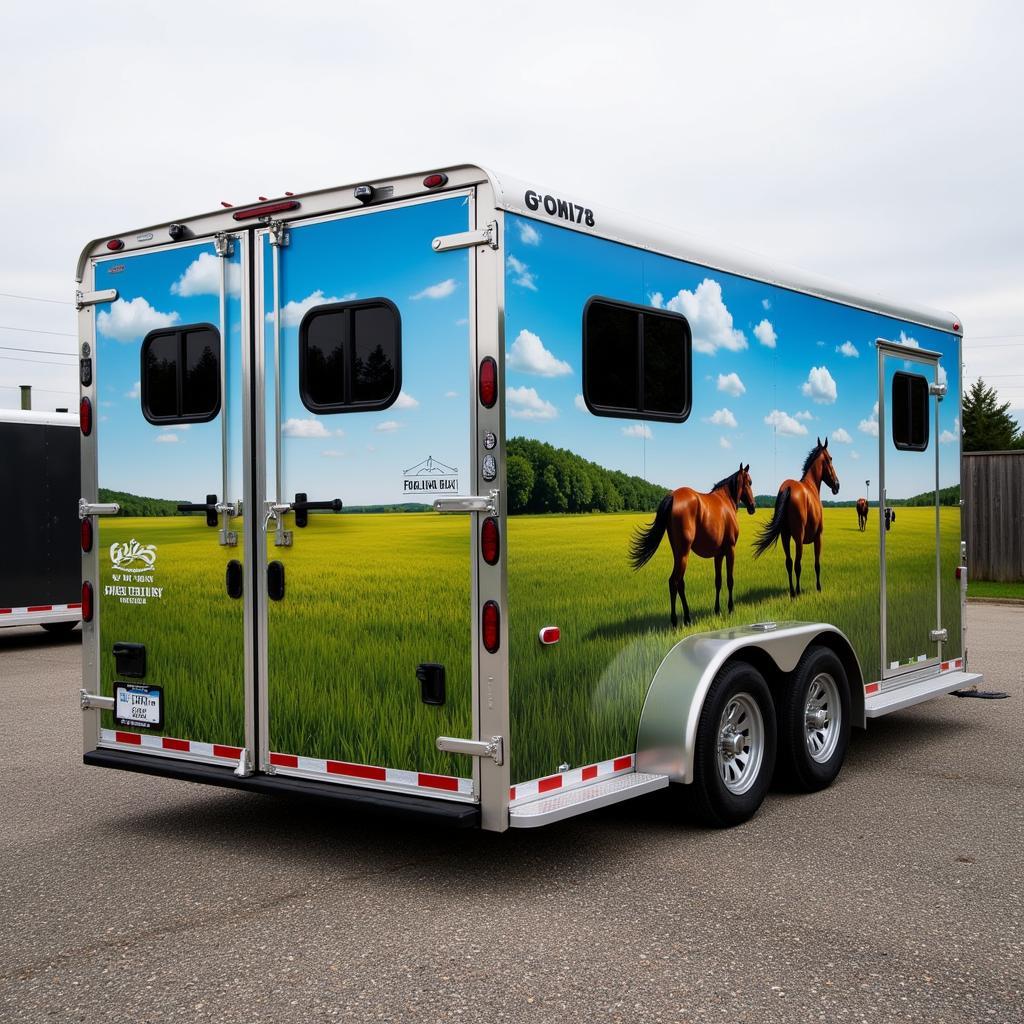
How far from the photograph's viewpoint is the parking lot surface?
12.5 ft

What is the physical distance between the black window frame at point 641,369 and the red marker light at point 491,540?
804mm

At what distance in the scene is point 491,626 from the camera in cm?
470

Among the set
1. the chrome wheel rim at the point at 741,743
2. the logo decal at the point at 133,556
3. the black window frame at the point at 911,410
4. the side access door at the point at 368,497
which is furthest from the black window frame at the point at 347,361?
the black window frame at the point at 911,410

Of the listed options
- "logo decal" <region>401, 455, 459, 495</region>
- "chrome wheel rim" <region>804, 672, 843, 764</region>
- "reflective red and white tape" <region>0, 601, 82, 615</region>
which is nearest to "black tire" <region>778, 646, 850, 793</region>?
"chrome wheel rim" <region>804, 672, 843, 764</region>

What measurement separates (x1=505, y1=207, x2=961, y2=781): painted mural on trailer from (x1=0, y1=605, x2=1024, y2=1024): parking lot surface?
2.07 feet

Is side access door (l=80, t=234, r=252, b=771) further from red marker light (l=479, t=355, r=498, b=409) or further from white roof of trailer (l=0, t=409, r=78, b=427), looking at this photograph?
white roof of trailer (l=0, t=409, r=78, b=427)

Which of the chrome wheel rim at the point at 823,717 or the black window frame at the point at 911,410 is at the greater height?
the black window frame at the point at 911,410

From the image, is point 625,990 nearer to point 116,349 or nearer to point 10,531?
point 116,349

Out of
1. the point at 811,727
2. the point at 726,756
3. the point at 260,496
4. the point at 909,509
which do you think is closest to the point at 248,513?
the point at 260,496

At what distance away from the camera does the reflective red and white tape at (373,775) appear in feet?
15.7

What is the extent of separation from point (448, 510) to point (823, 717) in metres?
2.93

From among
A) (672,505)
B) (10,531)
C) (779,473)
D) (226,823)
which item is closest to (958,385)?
(779,473)

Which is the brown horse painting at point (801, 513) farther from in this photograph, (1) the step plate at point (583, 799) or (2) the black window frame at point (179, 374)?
(2) the black window frame at point (179, 374)

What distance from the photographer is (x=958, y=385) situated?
871 centimetres
